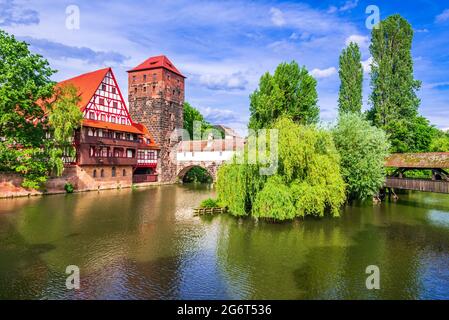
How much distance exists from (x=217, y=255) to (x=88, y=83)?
36.0m

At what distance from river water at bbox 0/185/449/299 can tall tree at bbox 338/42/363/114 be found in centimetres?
2116

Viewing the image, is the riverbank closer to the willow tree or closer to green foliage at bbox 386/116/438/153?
the willow tree

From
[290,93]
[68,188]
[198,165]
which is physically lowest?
[68,188]

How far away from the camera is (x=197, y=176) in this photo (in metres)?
57.2

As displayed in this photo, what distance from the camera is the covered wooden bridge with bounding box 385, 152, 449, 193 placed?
78.9 ft

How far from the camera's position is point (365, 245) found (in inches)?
629

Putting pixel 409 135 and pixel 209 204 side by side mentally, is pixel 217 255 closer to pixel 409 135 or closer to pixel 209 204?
pixel 209 204

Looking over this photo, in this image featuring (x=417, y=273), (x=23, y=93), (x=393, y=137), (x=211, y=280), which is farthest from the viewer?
(x=393, y=137)

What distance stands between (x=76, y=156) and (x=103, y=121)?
612cm

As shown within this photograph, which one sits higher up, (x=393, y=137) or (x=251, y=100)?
(x=251, y=100)

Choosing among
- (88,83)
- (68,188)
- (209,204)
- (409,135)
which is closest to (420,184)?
(409,135)

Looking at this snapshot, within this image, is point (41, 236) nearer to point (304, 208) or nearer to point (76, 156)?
point (304, 208)

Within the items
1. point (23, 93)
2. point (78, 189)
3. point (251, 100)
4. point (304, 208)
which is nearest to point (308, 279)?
point (304, 208)

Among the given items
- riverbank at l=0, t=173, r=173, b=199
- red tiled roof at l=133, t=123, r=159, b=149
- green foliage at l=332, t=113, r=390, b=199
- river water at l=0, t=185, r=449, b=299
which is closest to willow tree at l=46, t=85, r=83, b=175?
riverbank at l=0, t=173, r=173, b=199
